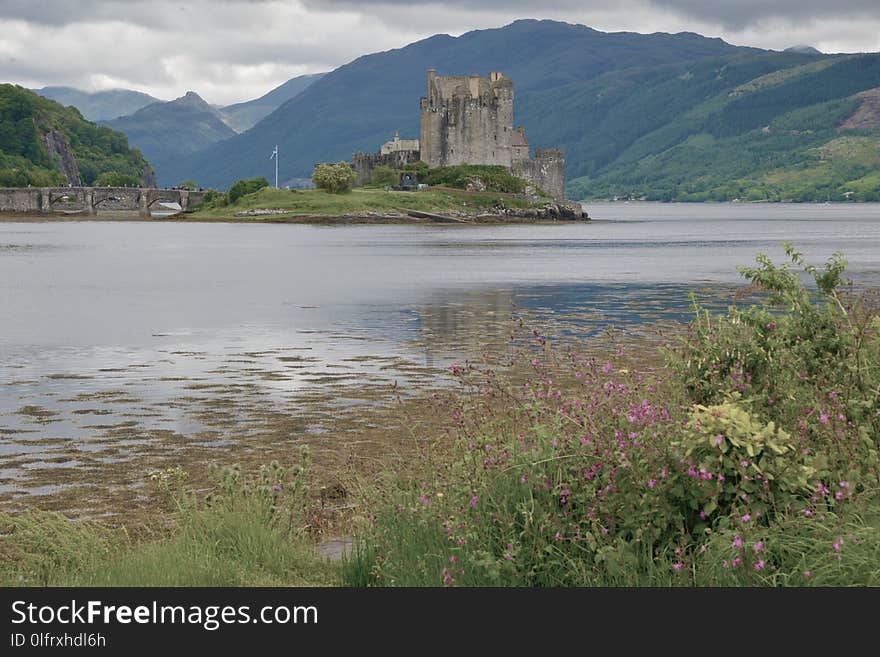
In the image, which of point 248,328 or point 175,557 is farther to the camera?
point 248,328

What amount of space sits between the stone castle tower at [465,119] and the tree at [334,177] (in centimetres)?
1700

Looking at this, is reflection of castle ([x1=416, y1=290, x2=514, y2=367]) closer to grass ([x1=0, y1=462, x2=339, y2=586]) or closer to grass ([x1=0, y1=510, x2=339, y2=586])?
grass ([x1=0, y1=462, x2=339, y2=586])

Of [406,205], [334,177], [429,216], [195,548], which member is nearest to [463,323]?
[195,548]

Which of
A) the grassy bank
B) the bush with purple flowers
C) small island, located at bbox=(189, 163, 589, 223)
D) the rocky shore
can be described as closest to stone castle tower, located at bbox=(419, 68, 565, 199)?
small island, located at bbox=(189, 163, 589, 223)

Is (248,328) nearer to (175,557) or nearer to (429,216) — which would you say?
(175,557)

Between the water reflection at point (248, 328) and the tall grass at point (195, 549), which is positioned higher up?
the tall grass at point (195, 549)

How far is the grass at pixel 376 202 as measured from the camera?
171 metres

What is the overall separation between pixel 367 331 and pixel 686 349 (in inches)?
961

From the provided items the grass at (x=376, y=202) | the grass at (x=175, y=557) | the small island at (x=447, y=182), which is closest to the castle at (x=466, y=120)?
the small island at (x=447, y=182)

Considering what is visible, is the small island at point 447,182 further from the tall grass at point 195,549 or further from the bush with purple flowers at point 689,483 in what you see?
the bush with purple flowers at point 689,483

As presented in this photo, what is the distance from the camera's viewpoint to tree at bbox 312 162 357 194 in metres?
179

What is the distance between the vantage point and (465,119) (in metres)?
187

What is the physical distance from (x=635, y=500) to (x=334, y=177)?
568ft

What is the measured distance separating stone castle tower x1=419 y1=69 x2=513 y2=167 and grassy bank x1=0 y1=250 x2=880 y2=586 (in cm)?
17924
